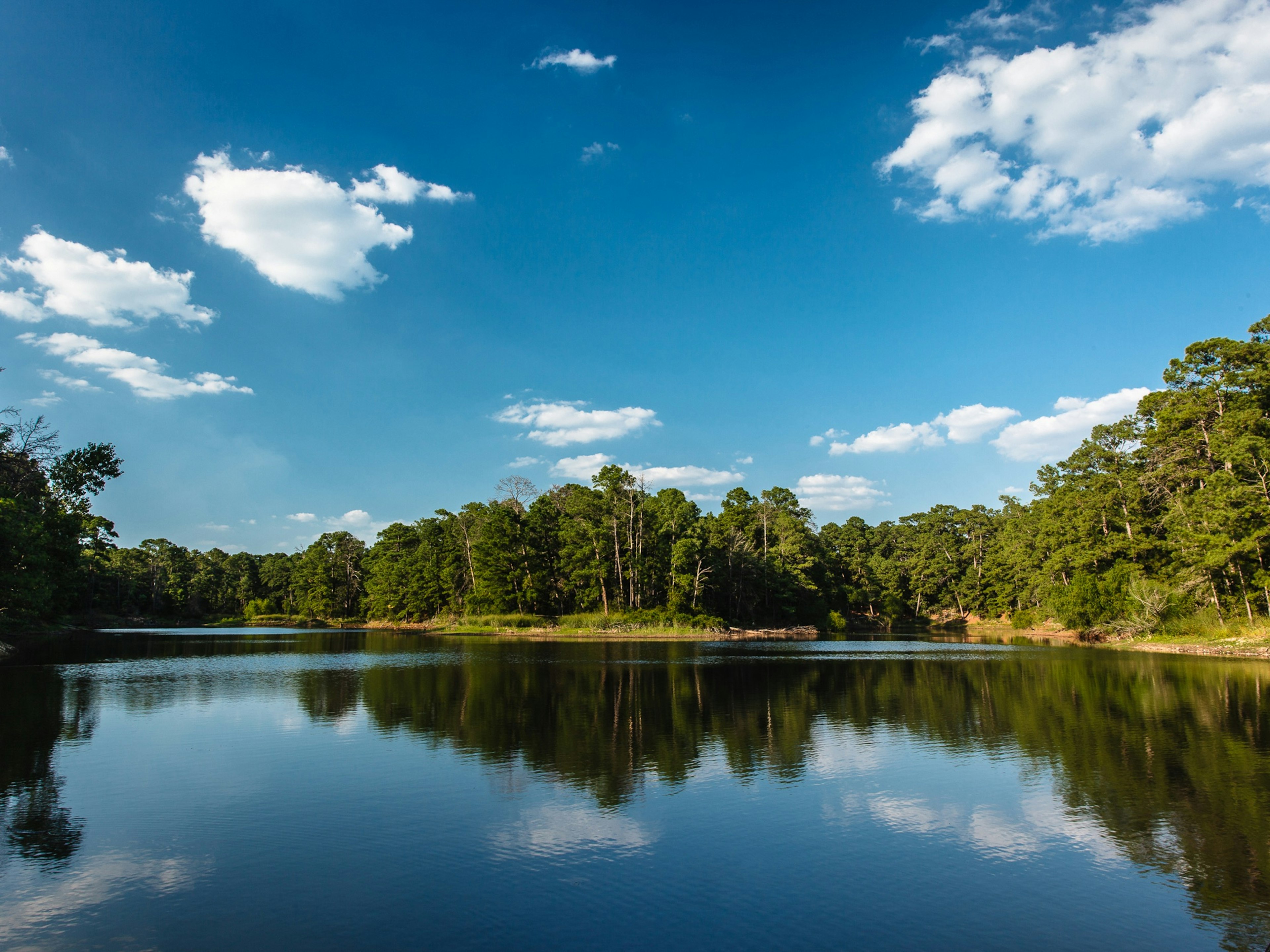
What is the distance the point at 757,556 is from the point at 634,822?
7541 cm

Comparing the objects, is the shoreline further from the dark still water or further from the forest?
the dark still water

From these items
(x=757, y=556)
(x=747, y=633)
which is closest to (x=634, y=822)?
(x=747, y=633)

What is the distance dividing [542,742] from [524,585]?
60035 mm

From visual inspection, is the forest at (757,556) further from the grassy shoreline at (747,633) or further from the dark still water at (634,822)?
the dark still water at (634,822)

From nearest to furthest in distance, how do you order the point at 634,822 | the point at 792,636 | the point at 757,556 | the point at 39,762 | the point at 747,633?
the point at 634,822, the point at 39,762, the point at 747,633, the point at 792,636, the point at 757,556

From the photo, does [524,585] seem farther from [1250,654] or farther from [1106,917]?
→ [1106,917]

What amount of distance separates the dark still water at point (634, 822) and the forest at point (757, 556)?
26403 mm

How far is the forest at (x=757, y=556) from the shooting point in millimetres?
43906

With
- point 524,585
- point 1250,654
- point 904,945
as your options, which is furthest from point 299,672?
point 1250,654

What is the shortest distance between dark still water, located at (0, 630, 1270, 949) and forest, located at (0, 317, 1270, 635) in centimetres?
2640

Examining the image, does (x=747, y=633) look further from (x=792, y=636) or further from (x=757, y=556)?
(x=757, y=556)

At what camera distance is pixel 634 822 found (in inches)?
427

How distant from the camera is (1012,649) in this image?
48.5m

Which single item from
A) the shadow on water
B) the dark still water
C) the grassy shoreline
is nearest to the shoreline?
the grassy shoreline
